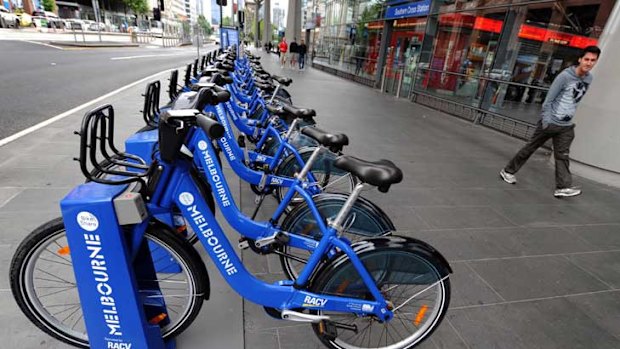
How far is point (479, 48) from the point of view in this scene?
9078 mm

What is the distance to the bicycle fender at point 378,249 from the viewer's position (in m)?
1.69

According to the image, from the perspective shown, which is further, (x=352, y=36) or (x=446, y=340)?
(x=352, y=36)

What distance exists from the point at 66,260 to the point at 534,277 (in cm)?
339

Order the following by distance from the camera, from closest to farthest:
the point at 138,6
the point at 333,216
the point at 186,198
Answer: the point at 186,198 < the point at 333,216 < the point at 138,6

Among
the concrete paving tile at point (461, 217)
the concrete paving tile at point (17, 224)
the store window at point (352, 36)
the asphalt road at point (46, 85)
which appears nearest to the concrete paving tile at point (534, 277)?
the concrete paving tile at point (461, 217)

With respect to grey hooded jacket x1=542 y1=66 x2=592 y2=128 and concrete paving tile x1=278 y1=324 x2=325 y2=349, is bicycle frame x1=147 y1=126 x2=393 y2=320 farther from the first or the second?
grey hooded jacket x1=542 y1=66 x2=592 y2=128

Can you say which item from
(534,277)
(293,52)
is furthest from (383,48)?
(534,277)

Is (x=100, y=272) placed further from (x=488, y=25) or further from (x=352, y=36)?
(x=352, y=36)

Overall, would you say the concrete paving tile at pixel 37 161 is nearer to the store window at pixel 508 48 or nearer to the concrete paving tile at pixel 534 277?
the concrete paving tile at pixel 534 277

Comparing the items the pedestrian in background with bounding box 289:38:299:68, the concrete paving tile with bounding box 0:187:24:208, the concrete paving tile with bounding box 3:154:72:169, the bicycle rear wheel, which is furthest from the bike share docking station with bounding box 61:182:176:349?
the pedestrian in background with bounding box 289:38:299:68

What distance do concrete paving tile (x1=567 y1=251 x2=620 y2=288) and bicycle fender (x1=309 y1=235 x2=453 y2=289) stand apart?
83.4 inches

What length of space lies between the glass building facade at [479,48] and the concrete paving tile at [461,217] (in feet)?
15.4

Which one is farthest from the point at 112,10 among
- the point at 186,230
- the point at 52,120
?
the point at 186,230

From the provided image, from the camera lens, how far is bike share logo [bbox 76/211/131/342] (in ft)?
4.36
